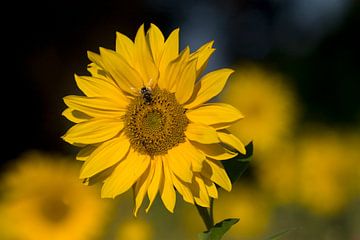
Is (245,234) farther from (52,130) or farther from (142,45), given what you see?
(52,130)

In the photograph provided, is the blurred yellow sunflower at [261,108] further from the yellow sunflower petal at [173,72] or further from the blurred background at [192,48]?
the yellow sunflower petal at [173,72]

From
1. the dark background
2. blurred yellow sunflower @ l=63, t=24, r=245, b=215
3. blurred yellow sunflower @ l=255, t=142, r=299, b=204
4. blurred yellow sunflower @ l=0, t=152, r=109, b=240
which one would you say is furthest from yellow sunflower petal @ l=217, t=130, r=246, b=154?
the dark background

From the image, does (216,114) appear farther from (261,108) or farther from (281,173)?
(261,108)

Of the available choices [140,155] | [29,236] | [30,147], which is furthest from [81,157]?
[30,147]

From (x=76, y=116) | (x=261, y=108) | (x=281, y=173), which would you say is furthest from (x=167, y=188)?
(x=261, y=108)

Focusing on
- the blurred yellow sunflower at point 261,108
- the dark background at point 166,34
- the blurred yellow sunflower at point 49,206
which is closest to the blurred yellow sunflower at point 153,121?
the blurred yellow sunflower at point 49,206

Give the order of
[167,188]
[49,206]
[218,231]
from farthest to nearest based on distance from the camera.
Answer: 1. [49,206]
2. [167,188]
3. [218,231]
